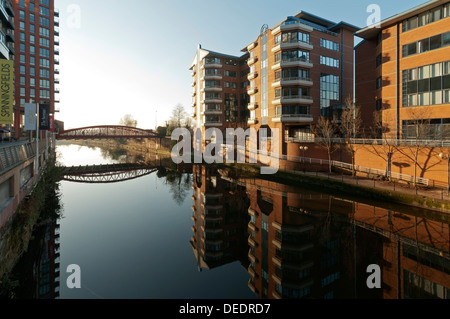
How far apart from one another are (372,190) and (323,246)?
11797 millimetres

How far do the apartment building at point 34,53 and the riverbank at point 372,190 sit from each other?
182ft

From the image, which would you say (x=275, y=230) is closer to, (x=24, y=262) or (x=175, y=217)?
(x=175, y=217)

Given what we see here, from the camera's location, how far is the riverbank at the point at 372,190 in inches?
739

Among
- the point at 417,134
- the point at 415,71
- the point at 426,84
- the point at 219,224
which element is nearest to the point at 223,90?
the point at 415,71

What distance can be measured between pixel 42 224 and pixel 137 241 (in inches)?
298

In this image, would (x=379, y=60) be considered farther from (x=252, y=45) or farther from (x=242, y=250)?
(x=242, y=250)

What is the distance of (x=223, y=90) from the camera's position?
57.4 meters

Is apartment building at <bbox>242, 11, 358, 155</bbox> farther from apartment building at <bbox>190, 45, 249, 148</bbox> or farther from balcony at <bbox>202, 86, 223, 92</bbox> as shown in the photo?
balcony at <bbox>202, 86, 223, 92</bbox>

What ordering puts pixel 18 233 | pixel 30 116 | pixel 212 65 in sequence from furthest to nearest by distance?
pixel 212 65 < pixel 30 116 < pixel 18 233

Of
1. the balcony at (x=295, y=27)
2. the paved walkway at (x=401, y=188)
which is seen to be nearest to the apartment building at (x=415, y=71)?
the paved walkway at (x=401, y=188)

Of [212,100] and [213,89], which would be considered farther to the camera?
[212,100]

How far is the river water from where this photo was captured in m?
10.6

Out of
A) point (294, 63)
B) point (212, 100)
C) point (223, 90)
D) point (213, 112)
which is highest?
point (223, 90)

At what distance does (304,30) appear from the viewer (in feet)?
128
